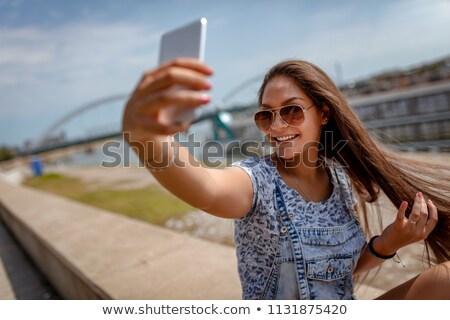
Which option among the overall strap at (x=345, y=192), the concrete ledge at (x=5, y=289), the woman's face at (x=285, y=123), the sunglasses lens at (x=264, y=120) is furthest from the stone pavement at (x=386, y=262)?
the concrete ledge at (x=5, y=289)

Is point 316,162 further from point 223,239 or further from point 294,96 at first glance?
point 223,239

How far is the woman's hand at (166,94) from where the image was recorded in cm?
83

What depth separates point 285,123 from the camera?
1545 mm

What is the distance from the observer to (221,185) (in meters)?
1.29

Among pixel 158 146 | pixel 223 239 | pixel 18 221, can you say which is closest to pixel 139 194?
pixel 18 221

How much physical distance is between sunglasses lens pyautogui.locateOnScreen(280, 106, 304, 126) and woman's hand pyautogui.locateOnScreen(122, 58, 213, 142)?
729mm

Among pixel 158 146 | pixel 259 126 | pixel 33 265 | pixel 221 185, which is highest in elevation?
pixel 259 126

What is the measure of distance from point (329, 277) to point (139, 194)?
7.58 metres

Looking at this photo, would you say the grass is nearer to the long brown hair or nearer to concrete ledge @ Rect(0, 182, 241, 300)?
concrete ledge @ Rect(0, 182, 241, 300)

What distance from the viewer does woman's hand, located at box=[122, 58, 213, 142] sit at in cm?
83

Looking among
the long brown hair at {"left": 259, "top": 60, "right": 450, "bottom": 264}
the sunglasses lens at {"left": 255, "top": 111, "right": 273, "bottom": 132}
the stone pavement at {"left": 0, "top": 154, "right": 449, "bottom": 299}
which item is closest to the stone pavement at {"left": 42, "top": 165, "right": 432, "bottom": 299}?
the stone pavement at {"left": 0, "top": 154, "right": 449, "bottom": 299}
